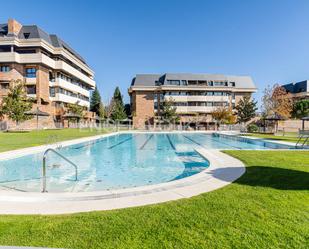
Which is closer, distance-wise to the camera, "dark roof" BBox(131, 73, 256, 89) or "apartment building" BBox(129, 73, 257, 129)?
"apartment building" BBox(129, 73, 257, 129)

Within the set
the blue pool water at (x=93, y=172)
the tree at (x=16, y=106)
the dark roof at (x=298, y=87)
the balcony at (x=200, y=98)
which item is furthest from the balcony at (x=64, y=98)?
the dark roof at (x=298, y=87)

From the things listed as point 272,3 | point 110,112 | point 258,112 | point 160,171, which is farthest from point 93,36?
point 258,112

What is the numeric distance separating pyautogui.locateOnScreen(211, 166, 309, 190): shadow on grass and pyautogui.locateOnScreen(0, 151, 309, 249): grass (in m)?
0.75

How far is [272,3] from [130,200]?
54.8ft

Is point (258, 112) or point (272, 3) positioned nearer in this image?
point (272, 3)

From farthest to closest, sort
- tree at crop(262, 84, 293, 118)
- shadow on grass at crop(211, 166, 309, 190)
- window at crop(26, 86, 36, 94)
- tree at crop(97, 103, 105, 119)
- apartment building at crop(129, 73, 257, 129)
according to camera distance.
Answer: tree at crop(97, 103, 105, 119)
apartment building at crop(129, 73, 257, 129)
tree at crop(262, 84, 293, 118)
window at crop(26, 86, 36, 94)
shadow on grass at crop(211, 166, 309, 190)

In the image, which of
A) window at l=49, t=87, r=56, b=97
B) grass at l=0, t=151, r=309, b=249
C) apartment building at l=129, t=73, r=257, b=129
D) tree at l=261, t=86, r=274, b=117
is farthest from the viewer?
apartment building at l=129, t=73, r=257, b=129

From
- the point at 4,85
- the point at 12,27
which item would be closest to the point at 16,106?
the point at 4,85

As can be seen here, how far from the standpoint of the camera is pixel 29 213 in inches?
167

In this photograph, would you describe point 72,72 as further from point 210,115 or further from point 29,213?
point 29,213

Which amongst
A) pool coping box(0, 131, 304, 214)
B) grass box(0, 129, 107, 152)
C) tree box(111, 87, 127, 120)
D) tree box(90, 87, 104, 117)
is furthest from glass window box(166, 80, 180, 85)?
pool coping box(0, 131, 304, 214)

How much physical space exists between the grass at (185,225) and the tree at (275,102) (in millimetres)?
40974

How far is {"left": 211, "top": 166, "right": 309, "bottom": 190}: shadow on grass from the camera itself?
19.3 feet

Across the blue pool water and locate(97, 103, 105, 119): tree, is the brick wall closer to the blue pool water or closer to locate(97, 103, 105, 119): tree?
locate(97, 103, 105, 119): tree
